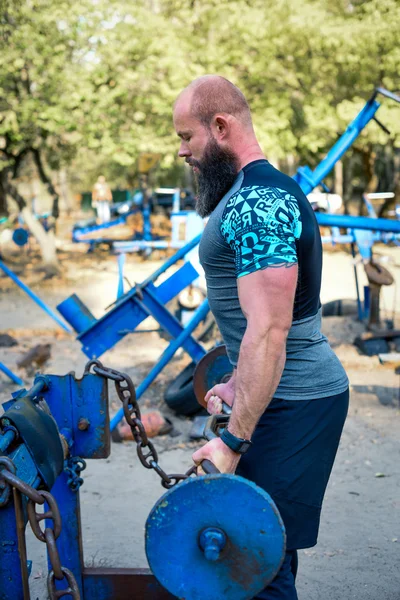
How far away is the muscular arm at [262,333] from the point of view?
63.0 inches

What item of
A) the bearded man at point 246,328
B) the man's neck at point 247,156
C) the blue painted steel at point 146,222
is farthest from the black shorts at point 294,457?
the blue painted steel at point 146,222

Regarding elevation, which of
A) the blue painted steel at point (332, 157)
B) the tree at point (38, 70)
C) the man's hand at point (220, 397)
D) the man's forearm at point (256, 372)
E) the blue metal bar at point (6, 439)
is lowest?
the man's hand at point (220, 397)

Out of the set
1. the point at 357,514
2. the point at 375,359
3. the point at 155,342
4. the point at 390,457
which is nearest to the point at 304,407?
the point at 357,514

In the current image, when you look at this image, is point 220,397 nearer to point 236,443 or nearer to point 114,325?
point 236,443

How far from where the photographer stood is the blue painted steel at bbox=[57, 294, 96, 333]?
4.75 metres

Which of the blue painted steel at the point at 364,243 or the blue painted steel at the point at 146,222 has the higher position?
the blue painted steel at the point at 364,243

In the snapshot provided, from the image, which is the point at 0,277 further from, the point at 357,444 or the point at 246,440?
the point at 246,440

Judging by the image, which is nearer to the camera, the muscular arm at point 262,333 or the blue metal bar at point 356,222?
the muscular arm at point 262,333

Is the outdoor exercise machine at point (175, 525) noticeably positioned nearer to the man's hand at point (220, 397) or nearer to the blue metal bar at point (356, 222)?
the man's hand at point (220, 397)

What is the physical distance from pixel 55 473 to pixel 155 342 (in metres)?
5.40

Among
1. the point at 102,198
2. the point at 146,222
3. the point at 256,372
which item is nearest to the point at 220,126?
the point at 256,372

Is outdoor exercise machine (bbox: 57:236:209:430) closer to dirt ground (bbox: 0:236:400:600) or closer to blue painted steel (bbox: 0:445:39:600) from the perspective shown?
dirt ground (bbox: 0:236:400:600)

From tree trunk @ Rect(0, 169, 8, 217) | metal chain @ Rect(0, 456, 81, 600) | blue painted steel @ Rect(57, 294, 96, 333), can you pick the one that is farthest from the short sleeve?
tree trunk @ Rect(0, 169, 8, 217)

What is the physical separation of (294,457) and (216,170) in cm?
89
